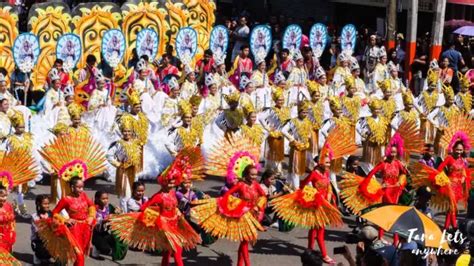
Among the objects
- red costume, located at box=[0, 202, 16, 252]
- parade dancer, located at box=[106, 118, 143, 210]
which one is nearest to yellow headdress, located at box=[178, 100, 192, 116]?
parade dancer, located at box=[106, 118, 143, 210]

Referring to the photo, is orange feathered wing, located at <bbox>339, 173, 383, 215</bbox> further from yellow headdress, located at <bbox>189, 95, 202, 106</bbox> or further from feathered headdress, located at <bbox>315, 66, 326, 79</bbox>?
feathered headdress, located at <bbox>315, 66, 326, 79</bbox>

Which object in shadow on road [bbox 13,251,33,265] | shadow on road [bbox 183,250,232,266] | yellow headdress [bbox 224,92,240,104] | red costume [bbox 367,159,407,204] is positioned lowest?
shadow on road [bbox 183,250,232,266]

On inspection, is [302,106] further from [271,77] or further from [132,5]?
[132,5]

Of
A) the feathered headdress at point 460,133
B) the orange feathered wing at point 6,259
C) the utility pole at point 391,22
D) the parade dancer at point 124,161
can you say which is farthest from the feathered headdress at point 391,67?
the orange feathered wing at point 6,259

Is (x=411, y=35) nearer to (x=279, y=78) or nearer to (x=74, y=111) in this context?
(x=279, y=78)

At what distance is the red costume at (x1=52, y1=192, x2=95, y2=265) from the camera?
1164 centimetres

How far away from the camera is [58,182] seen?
13688 millimetres

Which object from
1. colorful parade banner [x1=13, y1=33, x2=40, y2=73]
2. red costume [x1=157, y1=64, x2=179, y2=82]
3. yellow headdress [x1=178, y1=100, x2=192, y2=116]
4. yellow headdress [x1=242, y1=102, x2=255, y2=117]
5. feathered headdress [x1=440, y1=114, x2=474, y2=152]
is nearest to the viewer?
feathered headdress [x1=440, y1=114, x2=474, y2=152]

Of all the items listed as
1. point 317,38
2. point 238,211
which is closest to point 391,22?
point 317,38

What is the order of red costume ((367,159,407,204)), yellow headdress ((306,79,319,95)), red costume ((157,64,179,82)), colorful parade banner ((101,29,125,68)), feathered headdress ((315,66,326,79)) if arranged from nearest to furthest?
1. red costume ((367,159,407,204))
2. yellow headdress ((306,79,319,95))
3. feathered headdress ((315,66,326,79))
4. colorful parade banner ((101,29,125,68))
5. red costume ((157,64,179,82))

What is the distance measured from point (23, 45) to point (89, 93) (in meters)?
1.32

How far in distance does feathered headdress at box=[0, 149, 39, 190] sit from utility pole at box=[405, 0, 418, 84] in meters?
12.5

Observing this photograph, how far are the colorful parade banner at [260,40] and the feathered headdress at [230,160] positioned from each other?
809 cm

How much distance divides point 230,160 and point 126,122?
257cm
